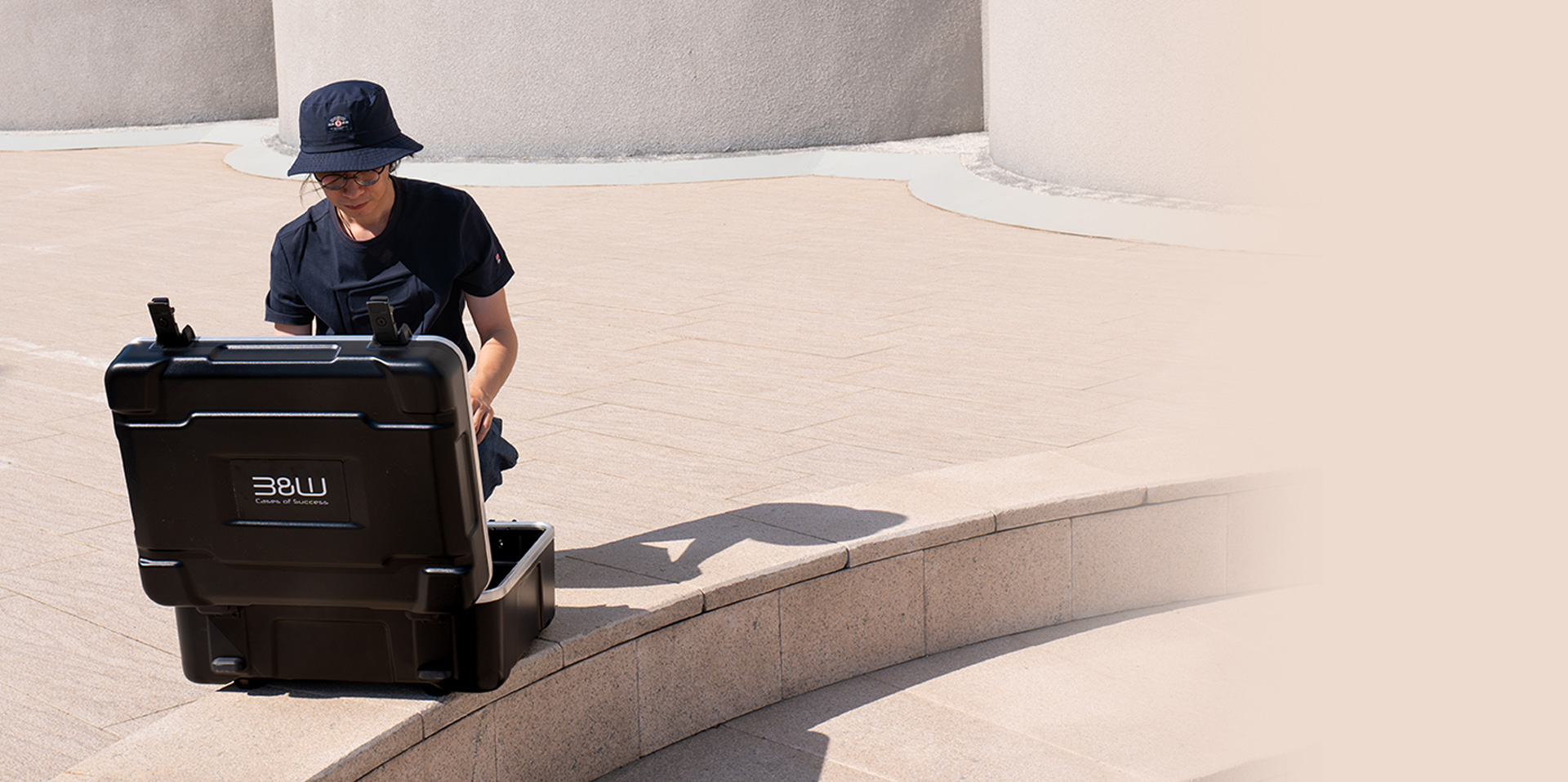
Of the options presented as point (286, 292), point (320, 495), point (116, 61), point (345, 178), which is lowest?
point (320, 495)

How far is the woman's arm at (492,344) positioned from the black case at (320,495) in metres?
0.56

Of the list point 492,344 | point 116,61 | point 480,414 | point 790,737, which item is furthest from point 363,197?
point 116,61

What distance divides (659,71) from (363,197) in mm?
13839

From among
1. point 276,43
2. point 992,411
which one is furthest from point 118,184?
point 992,411

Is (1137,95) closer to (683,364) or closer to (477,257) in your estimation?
(683,364)

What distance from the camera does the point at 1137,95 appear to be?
39.4 feet

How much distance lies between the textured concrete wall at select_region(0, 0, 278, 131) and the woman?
2297 cm

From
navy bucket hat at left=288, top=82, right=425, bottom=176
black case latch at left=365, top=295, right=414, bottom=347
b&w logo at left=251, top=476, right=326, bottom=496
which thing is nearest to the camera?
black case latch at left=365, top=295, right=414, bottom=347

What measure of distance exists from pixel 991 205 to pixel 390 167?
944 cm

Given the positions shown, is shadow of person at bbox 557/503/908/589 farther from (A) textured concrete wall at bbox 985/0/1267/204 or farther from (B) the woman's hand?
(A) textured concrete wall at bbox 985/0/1267/204

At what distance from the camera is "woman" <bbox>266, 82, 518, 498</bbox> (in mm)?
3611

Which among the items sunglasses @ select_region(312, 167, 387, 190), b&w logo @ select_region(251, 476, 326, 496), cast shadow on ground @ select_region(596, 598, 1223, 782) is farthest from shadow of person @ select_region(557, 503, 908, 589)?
sunglasses @ select_region(312, 167, 387, 190)

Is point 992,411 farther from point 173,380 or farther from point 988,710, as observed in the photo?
point 173,380

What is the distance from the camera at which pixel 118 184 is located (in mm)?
16922
